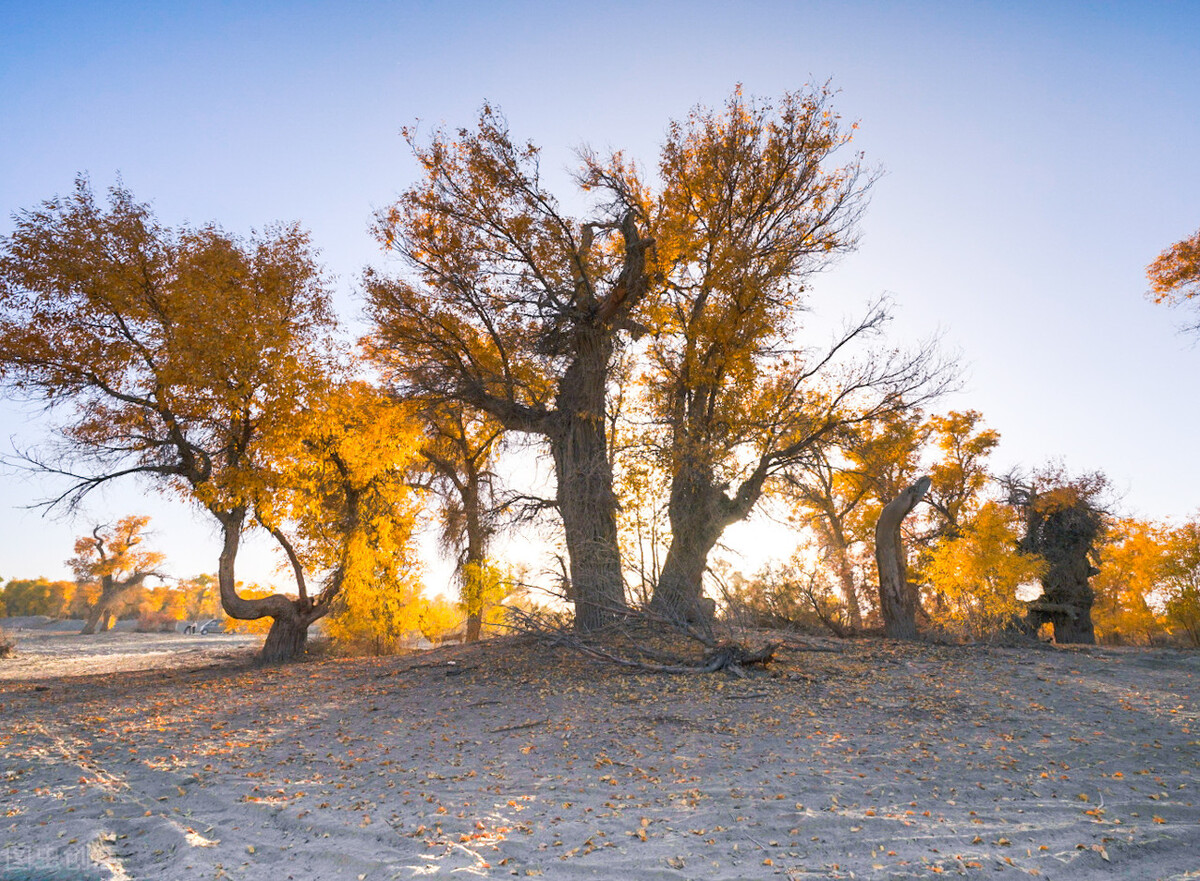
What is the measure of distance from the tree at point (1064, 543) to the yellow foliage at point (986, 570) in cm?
99

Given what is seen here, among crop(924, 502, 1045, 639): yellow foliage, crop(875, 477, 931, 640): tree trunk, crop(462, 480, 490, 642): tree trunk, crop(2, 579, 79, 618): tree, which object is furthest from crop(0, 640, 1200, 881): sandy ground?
crop(2, 579, 79, 618): tree

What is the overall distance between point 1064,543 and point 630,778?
19478 mm

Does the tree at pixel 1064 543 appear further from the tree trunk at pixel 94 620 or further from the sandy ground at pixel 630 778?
the tree trunk at pixel 94 620

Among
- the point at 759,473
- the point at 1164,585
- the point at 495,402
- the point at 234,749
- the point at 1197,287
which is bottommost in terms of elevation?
the point at 234,749

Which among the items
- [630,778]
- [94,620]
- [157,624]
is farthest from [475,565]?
[157,624]

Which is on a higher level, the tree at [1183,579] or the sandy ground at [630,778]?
the tree at [1183,579]

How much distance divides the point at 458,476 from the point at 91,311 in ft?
30.0

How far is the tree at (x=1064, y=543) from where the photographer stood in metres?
18.5

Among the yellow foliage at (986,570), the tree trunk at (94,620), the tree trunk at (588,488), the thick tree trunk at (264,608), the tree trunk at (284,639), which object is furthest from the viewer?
the tree trunk at (94,620)

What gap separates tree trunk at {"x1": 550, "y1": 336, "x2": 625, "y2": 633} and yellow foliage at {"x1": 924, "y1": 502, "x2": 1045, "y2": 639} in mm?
9848

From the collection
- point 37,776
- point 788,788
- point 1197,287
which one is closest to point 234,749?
point 37,776

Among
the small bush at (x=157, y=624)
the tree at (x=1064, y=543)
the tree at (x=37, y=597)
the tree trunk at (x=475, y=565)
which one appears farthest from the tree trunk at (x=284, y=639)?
the tree at (x=37, y=597)

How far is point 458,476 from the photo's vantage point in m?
18.4

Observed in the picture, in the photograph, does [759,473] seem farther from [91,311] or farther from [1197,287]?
[91,311]
